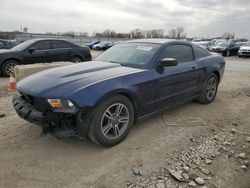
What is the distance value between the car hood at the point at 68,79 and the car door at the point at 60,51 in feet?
20.0

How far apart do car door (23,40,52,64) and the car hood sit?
19.5 feet

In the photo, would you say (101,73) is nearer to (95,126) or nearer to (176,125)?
(95,126)

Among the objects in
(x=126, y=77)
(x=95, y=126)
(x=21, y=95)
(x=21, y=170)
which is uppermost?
(x=126, y=77)

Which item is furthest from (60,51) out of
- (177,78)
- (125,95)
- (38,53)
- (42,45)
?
(125,95)

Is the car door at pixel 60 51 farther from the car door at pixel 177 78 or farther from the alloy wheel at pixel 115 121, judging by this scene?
the alloy wheel at pixel 115 121

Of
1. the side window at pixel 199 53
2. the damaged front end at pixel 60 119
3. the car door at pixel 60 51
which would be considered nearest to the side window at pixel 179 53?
the side window at pixel 199 53

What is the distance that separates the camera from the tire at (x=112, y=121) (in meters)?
3.24

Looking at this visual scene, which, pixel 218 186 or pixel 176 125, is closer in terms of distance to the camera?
pixel 218 186

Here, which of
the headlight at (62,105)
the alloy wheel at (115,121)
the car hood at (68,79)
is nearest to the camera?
the headlight at (62,105)

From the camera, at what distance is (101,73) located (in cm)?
365

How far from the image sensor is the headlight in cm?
305

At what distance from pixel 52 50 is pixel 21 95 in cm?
646

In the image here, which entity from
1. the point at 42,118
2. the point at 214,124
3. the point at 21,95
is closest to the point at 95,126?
the point at 42,118

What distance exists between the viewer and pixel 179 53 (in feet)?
15.6
